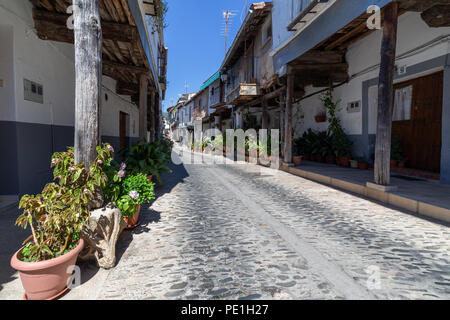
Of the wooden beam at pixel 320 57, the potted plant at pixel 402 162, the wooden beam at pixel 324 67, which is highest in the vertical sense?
the wooden beam at pixel 320 57

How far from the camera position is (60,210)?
2256mm

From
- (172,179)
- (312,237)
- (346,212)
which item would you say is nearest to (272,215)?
(312,237)

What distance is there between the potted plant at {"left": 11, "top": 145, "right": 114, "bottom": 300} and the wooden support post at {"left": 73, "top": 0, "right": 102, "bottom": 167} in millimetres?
275

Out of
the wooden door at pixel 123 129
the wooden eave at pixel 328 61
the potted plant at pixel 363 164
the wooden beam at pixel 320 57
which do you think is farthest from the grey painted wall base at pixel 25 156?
the potted plant at pixel 363 164

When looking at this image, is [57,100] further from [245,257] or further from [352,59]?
[352,59]

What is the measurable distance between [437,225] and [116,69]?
8511mm

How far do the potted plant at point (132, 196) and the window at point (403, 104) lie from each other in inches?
304

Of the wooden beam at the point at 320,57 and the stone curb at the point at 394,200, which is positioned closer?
the stone curb at the point at 394,200

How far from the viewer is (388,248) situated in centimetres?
288

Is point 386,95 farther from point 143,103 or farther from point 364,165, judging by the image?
point 143,103

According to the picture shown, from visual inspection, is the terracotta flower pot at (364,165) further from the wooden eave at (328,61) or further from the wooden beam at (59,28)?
the wooden beam at (59,28)

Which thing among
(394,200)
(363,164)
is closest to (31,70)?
(394,200)

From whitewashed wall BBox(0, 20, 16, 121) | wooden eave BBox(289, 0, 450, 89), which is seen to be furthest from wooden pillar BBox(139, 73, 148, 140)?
wooden eave BBox(289, 0, 450, 89)

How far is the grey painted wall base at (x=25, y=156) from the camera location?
13.9ft
